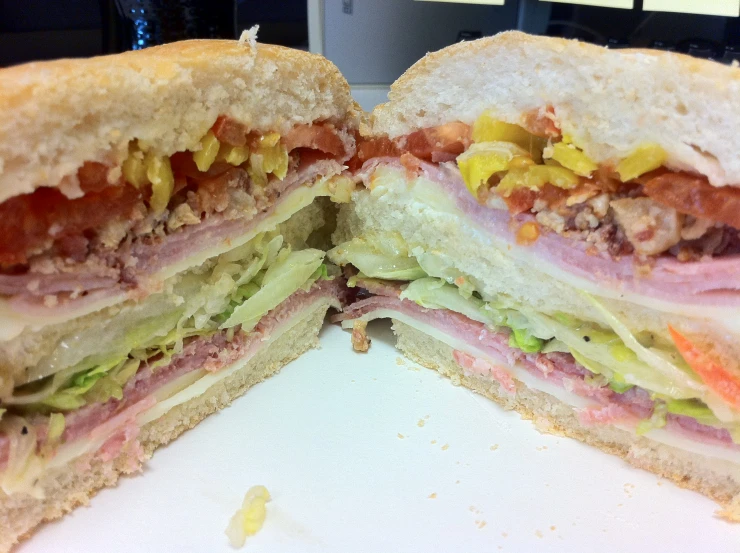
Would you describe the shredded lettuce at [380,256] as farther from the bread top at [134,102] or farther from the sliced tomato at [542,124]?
the sliced tomato at [542,124]

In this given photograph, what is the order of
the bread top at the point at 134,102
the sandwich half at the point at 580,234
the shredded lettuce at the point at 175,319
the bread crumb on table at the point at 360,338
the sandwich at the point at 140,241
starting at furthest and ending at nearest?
the bread crumb on table at the point at 360,338 < the shredded lettuce at the point at 175,319 < the sandwich half at the point at 580,234 < the sandwich at the point at 140,241 < the bread top at the point at 134,102

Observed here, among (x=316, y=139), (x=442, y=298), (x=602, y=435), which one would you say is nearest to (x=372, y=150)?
(x=316, y=139)

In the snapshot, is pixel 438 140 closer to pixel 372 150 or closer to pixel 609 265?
Answer: pixel 372 150

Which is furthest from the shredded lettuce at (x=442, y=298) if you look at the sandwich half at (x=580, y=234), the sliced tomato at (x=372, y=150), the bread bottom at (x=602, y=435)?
the sliced tomato at (x=372, y=150)

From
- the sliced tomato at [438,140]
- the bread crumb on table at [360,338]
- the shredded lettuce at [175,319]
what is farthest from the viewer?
the bread crumb on table at [360,338]

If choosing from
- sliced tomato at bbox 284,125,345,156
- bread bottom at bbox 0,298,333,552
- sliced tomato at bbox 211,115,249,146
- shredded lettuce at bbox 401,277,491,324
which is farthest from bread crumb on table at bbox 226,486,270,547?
sliced tomato at bbox 284,125,345,156

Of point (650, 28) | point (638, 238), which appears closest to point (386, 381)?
point (638, 238)

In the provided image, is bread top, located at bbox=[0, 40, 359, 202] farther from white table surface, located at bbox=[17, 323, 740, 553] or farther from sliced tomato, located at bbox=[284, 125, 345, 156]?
white table surface, located at bbox=[17, 323, 740, 553]
